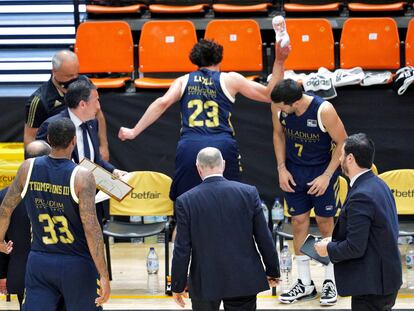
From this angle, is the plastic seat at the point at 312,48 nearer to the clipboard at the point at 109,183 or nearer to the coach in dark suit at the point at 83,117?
the coach in dark suit at the point at 83,117

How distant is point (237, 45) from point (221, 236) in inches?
182

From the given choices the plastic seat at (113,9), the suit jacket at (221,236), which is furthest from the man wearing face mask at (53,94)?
the plastic seat at (113,9)

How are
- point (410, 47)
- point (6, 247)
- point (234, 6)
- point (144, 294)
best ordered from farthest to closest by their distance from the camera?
point (234, 6), point (410, 47), point (144, 294), point (6, 247)

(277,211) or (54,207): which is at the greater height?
(54,207)

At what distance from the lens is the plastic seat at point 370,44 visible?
34.3ft

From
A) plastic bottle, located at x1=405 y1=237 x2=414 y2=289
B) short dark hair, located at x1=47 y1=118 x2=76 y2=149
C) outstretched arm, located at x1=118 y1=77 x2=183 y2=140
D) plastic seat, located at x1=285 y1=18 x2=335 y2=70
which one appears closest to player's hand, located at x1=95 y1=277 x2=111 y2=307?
short dark hair, located at x1=47 y1=118 x2=76 y2=149

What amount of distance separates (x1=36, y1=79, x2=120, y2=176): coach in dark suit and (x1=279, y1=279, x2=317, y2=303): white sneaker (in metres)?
1.99

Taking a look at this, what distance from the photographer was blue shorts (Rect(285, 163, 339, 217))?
809cm

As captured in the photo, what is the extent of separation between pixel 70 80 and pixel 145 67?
2.44 metres

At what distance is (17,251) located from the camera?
702 cm

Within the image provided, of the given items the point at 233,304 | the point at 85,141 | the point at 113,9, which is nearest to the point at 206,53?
the point at 85,141

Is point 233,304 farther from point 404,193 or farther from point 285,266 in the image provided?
point 404,193

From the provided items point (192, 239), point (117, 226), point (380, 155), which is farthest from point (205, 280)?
point (380, 155)

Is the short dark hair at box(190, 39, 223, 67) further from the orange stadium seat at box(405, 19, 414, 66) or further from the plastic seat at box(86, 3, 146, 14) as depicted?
the plastic seat at box(86, 3, 146, 14)
